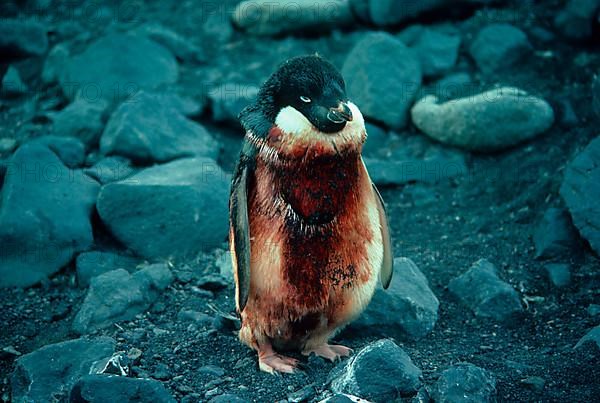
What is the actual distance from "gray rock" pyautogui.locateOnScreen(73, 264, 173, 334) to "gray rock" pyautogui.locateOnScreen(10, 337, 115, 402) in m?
0.46

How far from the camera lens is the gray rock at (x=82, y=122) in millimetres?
6504

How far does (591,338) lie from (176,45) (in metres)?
5.22

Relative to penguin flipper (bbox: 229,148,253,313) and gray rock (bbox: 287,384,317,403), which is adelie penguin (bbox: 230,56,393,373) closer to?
penguin flipper (bbox: 229,148,253,313)

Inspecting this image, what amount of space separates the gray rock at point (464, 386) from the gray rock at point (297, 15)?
4926 millimetres

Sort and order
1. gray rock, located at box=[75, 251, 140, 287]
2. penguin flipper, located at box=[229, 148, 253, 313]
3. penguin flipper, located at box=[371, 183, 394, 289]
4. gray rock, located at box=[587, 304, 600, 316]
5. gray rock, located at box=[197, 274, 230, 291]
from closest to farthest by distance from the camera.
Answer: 1. penguin flipper, located at box=[229, 148, 253, 313]
2. penguin flipper, located at box=[371, 183, 394, 289]
3. gray rock, located at box=[587, 304, 600, 316]
4. gray rock, located at box=[197, 274, 230, 291]
5. gray rock, located at box=[75, 251, 140, 287]

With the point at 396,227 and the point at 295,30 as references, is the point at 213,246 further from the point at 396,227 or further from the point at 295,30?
the point at 295,30

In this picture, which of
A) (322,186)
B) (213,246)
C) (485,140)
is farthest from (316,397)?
(485,140)

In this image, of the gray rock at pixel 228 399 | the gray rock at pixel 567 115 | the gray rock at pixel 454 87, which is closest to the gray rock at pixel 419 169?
the gray rock at pixel 454 87

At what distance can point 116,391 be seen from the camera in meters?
3.35

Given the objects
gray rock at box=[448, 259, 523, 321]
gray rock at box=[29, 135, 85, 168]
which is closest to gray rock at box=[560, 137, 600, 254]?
gray rock at box=[448, 259, 523, 321]

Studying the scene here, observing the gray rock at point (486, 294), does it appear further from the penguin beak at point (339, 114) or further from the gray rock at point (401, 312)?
the penguin beak at point (339, 114)

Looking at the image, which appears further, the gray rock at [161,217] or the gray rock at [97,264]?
the gray rock at [161,217]

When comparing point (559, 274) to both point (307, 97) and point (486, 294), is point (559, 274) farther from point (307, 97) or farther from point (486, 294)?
point (307, 97)

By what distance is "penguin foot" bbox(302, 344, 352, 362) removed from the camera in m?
3.96
